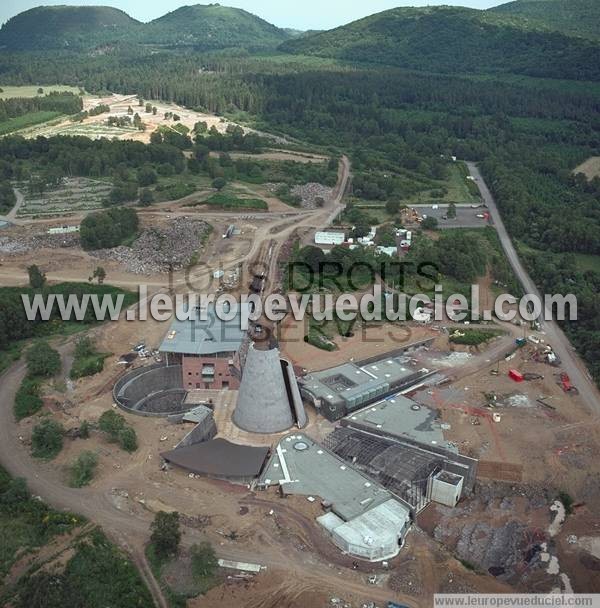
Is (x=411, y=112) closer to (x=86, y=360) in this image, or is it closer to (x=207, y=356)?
(x=86, y=360)

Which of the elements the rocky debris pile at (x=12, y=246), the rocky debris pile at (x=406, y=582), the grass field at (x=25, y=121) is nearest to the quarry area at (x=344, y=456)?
the rocky debris pile at (x=406, y=582)

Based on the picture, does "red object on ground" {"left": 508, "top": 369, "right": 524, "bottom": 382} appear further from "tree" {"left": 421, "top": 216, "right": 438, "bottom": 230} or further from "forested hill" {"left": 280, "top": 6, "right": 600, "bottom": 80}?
"forested hill" {"left": 280, "top": 6, "right": 600, "bottom": 80}

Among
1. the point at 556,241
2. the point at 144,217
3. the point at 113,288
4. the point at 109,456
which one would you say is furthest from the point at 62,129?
the point at 109,456

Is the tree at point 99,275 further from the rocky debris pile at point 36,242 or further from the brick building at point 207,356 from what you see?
the brick building at point 207,356

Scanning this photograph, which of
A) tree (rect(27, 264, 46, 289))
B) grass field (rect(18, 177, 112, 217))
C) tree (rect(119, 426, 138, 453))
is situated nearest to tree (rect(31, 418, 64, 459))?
tree (rect(119, 426, 138, 453))

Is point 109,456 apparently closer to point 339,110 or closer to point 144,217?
point 144,217
